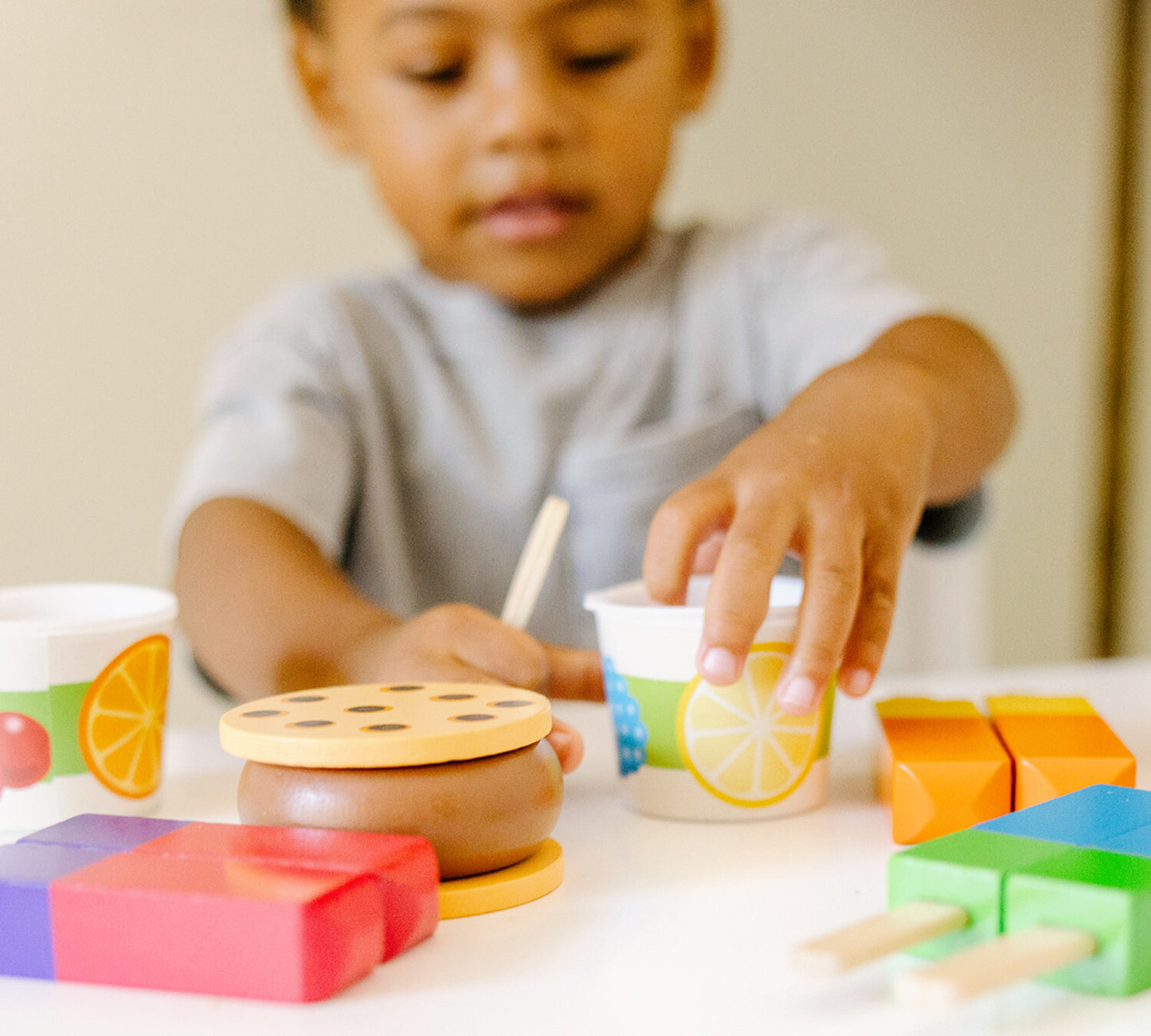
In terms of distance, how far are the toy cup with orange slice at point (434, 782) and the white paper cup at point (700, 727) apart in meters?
0.08

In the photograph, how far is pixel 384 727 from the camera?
13.6 inches

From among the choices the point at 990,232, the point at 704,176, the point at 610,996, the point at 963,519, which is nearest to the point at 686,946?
the point at 610,996

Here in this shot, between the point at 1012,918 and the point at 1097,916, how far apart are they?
0.02 m

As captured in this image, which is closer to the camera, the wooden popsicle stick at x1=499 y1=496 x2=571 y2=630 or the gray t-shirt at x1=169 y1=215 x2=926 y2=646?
the wooden popsicle stick at x1=499 y1=496 x2=571 y2=630

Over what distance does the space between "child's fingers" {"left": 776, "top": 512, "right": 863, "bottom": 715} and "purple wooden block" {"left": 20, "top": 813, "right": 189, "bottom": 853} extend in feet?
0.67

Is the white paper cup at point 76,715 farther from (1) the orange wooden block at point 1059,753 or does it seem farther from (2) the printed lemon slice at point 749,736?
(1) the orange wooden block at point 1059,753

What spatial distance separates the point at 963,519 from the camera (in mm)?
823

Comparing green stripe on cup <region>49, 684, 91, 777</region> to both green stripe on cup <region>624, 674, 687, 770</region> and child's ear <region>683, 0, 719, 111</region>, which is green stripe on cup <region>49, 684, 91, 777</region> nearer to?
green stripe on cup <region>624, 674, 687, 770</region>

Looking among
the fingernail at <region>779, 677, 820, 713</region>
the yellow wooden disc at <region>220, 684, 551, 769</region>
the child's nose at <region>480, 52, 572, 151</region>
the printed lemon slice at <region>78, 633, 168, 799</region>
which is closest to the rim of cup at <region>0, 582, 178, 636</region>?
the printed lemon slice at <region>78, 633, 168, 799</region>

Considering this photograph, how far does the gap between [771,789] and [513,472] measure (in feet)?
1.80

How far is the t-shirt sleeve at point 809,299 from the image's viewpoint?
2.76 ft

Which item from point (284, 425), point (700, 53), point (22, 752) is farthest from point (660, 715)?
point (700, 53)

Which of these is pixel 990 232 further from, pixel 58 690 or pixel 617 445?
pixel 58 690

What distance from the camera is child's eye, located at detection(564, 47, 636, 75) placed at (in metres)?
0.88
